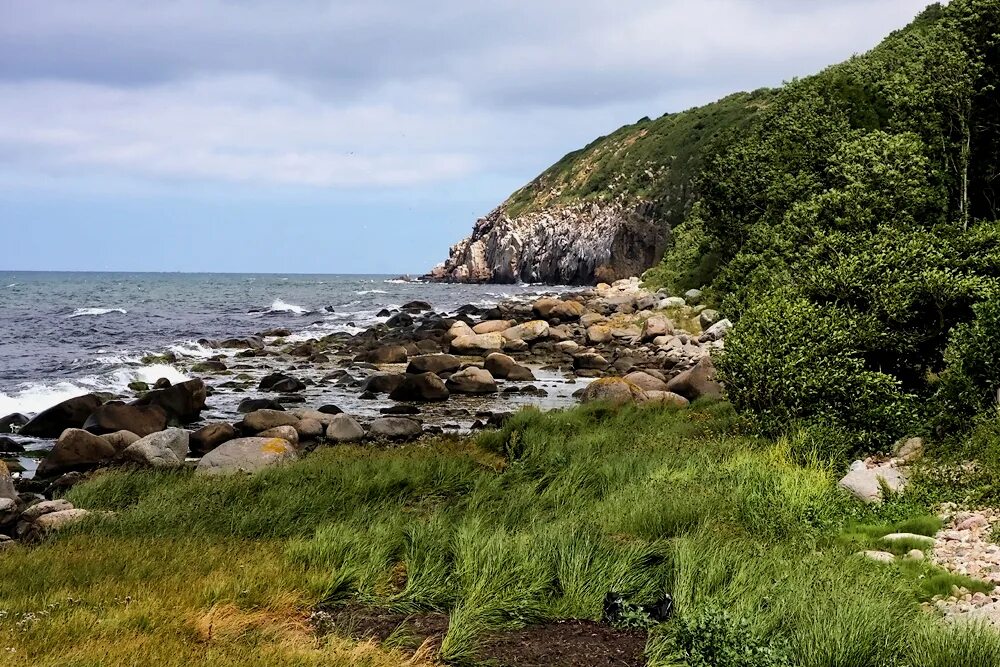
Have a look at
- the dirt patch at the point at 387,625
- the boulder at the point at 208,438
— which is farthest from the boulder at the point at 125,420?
the dirt patch at the point at 387,625

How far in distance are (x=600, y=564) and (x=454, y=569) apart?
1342 millimetres

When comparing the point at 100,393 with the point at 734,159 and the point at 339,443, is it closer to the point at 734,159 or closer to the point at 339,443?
the point at 339,443

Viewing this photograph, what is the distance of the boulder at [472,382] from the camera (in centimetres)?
2306

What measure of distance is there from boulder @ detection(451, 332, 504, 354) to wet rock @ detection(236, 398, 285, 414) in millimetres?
11823

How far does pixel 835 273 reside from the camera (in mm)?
12883

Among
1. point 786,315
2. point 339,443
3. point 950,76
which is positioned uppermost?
A: point 950,76

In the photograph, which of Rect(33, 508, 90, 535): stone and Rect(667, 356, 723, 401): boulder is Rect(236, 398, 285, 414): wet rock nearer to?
Rect(33, 508, 90, 535): stone

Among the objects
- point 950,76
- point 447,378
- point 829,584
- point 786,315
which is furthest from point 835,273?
point 447,378

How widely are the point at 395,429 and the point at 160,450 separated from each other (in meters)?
4.81

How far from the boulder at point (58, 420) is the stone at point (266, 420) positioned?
4.12 meters

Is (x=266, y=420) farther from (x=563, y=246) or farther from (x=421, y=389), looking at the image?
(x=563, y=246)

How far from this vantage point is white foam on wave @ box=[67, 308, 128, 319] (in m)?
50.8

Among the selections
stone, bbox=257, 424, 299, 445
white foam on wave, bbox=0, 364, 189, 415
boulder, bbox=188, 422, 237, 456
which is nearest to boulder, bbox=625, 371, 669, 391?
stone, bbox=257, 424, 299, 445

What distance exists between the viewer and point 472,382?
76.2 ft
